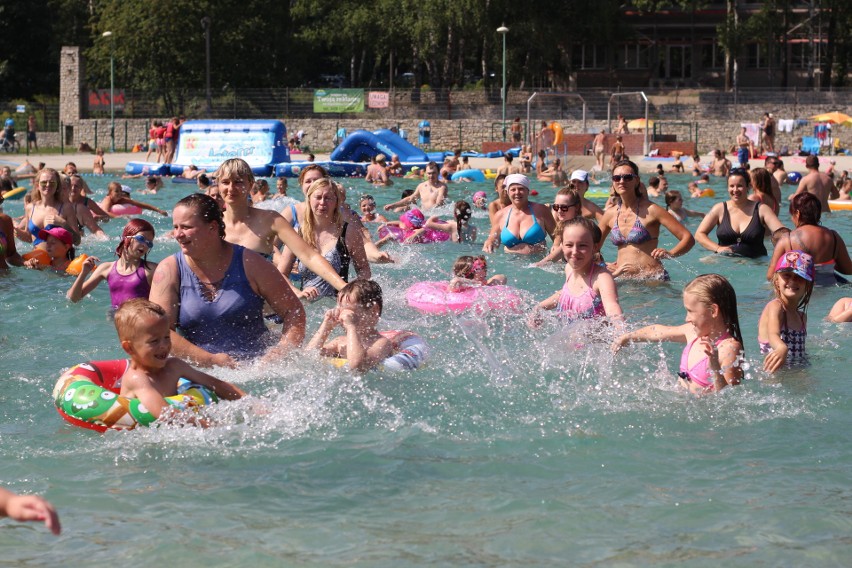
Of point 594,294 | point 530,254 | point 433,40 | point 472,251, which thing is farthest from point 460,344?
point 433,40

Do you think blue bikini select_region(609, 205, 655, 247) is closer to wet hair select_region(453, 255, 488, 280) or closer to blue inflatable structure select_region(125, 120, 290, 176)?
wet hair select_region(453, 255, 488, 280)

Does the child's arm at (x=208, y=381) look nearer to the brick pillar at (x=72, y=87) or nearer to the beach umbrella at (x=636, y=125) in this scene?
the beach umbrella at (x=636, y=125)

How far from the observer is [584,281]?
7148 mm

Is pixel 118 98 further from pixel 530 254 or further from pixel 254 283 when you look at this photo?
pixel 254 283

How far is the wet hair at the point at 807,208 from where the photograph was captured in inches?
356

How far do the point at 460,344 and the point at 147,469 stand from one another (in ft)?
10.2

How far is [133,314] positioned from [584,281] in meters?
3.11

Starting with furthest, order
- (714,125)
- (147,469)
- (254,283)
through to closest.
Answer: (714,125)
(254,283)
(147,469)

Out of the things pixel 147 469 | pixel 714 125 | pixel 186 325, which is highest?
pixel 714 125

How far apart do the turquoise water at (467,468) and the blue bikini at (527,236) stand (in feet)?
13.4

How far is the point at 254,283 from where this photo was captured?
5.82 meters

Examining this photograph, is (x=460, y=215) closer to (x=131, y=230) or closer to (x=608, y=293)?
→ (x=131, y=230)

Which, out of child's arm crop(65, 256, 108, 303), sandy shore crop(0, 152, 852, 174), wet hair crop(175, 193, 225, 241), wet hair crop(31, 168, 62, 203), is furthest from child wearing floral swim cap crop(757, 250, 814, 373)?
sandy shore crop(0, 152, 852, 174)

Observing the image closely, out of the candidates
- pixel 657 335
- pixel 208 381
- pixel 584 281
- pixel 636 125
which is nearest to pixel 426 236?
pixel 584 281
